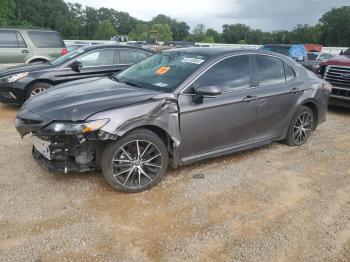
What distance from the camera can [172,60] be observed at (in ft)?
16.2

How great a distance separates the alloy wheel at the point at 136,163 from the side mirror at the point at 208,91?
2.72 ft

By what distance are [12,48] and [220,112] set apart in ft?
30.1

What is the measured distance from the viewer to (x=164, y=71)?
4.74m

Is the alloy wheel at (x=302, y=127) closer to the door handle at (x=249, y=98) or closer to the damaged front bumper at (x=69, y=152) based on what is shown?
the door handle at (x=249, y=98)

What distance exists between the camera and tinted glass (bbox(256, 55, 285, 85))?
5.10 m

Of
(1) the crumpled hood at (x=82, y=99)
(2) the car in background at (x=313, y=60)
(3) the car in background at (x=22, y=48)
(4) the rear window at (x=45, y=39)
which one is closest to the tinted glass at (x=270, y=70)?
(1) the crumpled hood at (x=82, y=99)

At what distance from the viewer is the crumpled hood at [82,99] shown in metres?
3.80

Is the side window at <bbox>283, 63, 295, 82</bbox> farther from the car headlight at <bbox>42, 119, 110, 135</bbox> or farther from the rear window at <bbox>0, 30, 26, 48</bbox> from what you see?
the rear window at <bbox>0, 30, 26, 48</bbox>

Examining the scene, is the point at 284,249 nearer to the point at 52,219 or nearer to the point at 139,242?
the point at 139,242

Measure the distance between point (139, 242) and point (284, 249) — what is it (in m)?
1.28

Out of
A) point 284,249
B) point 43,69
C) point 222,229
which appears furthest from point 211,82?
point 43,69

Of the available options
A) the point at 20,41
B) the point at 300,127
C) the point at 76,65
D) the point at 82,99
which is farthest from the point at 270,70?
the point at 20,41

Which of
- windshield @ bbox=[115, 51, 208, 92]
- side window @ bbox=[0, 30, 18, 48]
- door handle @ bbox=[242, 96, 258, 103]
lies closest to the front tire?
windshield @ bbox=[115, 51, 208, 92]

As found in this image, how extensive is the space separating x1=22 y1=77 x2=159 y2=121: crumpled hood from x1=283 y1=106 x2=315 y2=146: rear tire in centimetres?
258
